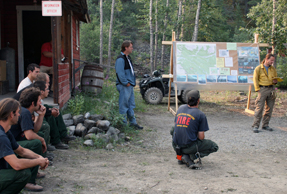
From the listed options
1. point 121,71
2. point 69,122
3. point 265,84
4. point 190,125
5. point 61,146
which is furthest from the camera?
point 265,84

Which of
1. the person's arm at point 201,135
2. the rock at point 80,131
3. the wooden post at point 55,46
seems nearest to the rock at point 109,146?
the rock at point 80,131

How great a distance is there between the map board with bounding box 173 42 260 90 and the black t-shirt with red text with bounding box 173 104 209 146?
14.3ft

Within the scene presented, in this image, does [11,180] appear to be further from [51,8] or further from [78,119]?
[51,8]

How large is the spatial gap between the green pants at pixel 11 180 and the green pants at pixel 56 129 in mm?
1840

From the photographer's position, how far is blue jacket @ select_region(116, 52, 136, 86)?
20.5ft

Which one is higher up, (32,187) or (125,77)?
(125,77)

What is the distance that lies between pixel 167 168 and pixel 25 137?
2045mm

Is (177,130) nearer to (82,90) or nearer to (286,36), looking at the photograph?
(82,90)

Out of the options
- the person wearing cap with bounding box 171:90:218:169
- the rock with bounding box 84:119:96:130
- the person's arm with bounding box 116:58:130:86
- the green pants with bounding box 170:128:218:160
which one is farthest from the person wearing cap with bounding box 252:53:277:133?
the rock with bounding box 84:119:96:130

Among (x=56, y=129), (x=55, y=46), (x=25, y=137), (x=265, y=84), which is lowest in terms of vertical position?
(x=56, y=129)

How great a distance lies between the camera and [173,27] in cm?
2359

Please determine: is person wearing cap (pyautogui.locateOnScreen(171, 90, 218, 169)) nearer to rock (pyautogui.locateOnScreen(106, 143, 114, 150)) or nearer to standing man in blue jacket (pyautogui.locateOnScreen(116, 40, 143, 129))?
rock (pyautogui.locateOnScreen(106, 143, 114, 150))

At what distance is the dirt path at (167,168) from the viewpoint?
3430 millimetres

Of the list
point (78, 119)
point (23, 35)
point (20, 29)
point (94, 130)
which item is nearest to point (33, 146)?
point (94, 130)
